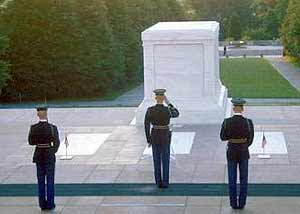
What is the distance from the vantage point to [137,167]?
12.8 m

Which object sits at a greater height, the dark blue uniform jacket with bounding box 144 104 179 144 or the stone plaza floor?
the dark blue uniform jacket with bounding box 144 104 179 144

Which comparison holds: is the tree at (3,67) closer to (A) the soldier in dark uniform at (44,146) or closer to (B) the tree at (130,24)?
(B) the tree at (130,24)

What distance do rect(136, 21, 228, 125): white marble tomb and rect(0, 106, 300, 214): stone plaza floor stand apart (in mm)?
427

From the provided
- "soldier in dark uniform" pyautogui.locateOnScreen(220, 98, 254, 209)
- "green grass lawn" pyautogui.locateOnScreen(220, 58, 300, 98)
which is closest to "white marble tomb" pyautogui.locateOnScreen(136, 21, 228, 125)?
"soldier in dark uniform" pyautogui.locateOnScreen(220, 98, 254, 209)

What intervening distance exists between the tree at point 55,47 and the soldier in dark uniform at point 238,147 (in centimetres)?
2173

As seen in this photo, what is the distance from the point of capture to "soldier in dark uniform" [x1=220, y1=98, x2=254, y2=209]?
32.3 ft

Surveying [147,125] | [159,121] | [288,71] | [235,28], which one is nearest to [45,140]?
[147,125]

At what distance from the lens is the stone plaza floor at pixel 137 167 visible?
1032cm

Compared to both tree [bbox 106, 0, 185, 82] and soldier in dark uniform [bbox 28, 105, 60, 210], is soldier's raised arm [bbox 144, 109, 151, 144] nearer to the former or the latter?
soldier in dark uniform [bbox 28, 105, 60, 210]

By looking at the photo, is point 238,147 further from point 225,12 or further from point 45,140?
point 225,12

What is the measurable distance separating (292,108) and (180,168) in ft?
27.0

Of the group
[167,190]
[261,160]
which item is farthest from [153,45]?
[167,190]

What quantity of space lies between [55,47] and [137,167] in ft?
62.2

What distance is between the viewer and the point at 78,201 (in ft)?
35.1
